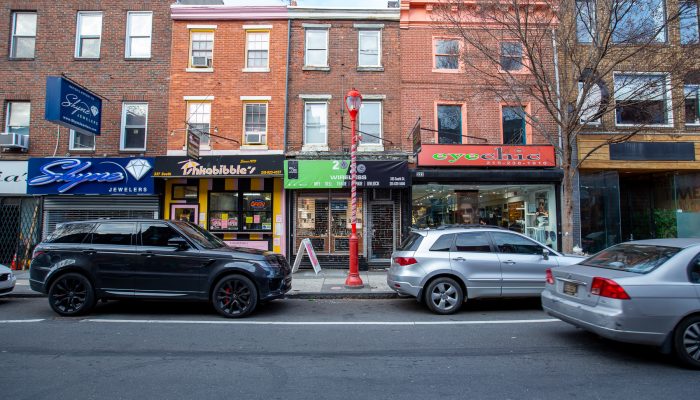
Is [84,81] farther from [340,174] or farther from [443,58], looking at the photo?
[443,58]

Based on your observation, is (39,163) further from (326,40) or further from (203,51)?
(326,40)

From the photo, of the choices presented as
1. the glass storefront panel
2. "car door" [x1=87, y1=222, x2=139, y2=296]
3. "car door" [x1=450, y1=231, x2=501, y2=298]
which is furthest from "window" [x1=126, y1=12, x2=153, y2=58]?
"car door" [x1=450, y1=231, x2=501, y2=298]

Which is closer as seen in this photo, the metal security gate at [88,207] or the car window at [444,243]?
the car window at [444,243]

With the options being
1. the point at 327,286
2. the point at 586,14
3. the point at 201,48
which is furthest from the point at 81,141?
the point at 586,14

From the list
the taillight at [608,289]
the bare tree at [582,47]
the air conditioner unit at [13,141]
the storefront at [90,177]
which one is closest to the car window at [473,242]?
the taillight at [608,289]

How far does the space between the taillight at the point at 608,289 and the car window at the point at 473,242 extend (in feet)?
9.54

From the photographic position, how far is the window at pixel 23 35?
581 inches

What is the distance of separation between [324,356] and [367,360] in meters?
0.58

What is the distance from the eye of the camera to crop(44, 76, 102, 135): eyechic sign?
11.7m

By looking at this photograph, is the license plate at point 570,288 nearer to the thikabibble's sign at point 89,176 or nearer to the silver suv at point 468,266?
the silver suv at point 468,266

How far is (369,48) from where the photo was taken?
14664 mm

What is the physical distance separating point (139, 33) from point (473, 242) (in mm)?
14034

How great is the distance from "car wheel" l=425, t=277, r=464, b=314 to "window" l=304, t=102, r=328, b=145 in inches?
315

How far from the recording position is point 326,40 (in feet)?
48.1
